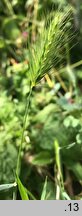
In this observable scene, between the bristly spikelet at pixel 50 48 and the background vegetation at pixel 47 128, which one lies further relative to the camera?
the background vegetation at pixel 47 128

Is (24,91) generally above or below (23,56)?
below

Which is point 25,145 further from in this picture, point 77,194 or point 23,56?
point 23,56

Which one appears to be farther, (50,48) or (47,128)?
(47,128)

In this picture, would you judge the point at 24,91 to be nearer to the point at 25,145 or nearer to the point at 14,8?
the point at 25,145

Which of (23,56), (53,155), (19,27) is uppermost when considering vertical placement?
(19,27)

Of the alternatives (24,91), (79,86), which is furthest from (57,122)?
(79,86)

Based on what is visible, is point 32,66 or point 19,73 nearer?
point 32,66

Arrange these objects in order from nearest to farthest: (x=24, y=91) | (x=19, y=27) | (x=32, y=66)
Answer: (x=32, y=66), (x=24, y=91), (x=19, y=27)

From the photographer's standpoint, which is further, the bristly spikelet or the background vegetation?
the background vegetation

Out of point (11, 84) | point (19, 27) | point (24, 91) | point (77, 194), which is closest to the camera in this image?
point (77, 194)
